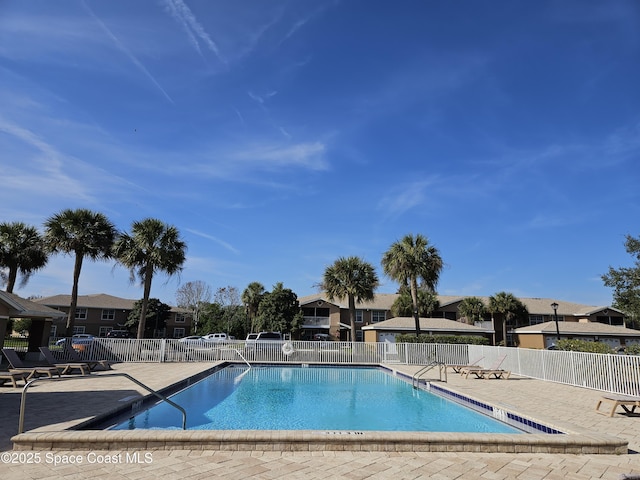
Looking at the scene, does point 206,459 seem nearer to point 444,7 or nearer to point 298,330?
point 444,7

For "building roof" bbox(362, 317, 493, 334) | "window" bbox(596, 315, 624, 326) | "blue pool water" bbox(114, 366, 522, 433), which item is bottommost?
"blue pool water" bbox(114, 366, 522, 433)

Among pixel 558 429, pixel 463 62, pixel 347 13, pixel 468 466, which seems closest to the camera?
pixel 468 466

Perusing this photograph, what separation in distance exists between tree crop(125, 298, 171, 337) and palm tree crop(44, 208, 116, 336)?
67.9ft

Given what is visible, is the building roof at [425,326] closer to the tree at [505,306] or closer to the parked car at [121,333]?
the tree at [505,306]

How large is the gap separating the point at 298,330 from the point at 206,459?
34557 mm

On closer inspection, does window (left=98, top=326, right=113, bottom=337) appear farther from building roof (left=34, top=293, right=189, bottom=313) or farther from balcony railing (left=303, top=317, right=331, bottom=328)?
balcony railing (left=303, top=317, right=331, bottom=328)

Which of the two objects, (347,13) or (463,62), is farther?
(463,62)

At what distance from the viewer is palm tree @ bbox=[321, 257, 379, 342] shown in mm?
31047

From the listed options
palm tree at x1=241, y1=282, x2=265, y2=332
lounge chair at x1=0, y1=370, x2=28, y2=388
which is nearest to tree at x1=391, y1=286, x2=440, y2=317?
palm tree at x1=241, y1=282, x2=265, y2=332

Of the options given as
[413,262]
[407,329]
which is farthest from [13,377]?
[407,329]

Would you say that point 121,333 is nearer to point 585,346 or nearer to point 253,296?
point 253,296

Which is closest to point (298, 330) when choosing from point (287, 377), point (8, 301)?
point (287, 377)

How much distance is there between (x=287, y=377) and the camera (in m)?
19.6

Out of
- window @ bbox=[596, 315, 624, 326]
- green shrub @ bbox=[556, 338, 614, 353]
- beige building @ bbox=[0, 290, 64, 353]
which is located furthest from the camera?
window @ bbox=[596, 315, 624, 326]
